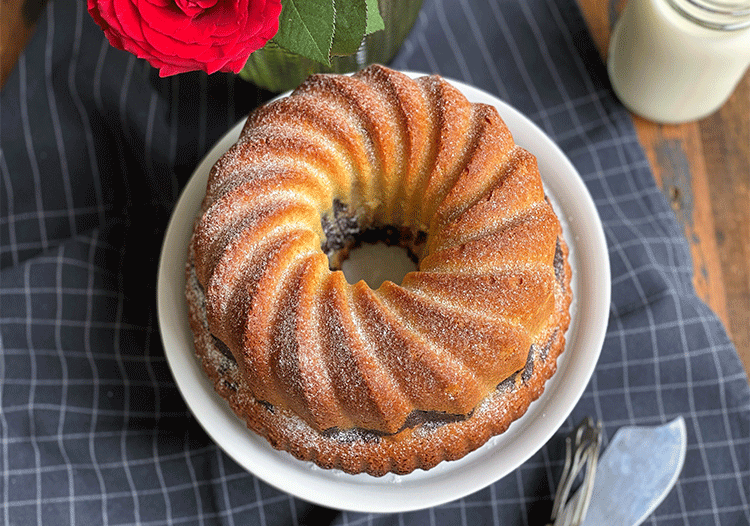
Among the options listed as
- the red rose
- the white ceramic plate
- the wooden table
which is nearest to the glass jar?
the wooden table

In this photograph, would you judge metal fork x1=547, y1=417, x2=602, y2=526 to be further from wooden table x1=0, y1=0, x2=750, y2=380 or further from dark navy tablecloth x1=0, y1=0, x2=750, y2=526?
wooden table x1=0, y1=0, x2=750, y2=380

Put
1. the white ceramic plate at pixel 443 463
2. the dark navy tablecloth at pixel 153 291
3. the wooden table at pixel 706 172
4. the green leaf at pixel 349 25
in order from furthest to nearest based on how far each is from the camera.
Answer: the wooden table at pixel 706 172
the dark navy tablecloth at pixel 153 291
the white ceramic plate at pixel 443 463
the green leaf at pixel 349 25

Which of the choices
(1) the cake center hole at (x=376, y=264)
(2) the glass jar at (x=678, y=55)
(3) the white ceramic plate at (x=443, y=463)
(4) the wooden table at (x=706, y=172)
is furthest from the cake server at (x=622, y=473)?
(2) the glass jar at (x=678, y=55)

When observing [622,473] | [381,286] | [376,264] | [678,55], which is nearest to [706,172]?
[678,55]

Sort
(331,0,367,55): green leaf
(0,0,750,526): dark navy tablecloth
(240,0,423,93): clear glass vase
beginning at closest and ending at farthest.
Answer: (331,0,367,55): green leaf
(240,0,423,93): clear glass vase
(0,0,750,526): dark navy tablecloth

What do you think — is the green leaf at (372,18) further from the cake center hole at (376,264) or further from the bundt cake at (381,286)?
the cake center hole at (376,264)

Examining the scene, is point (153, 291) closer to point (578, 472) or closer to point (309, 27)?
point (309, 27)
